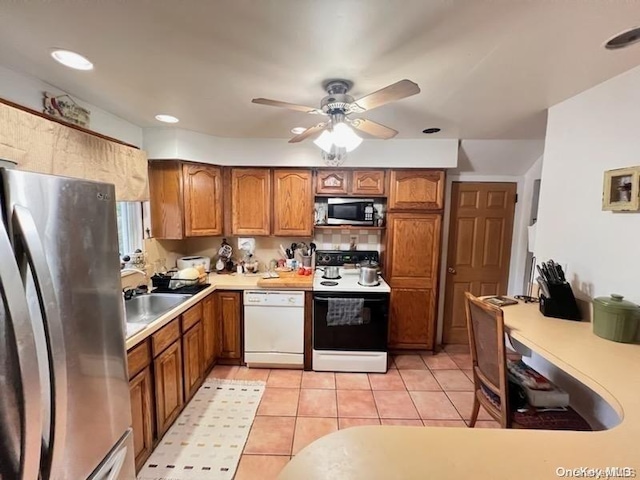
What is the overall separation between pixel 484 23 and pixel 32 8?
69.5 inches

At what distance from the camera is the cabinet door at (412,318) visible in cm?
316

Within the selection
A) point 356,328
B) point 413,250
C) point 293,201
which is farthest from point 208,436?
point 413,250

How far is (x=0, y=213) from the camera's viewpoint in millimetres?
776

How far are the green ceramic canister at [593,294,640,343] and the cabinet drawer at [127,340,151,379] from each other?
8.45ft

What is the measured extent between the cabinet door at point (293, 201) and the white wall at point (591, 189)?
2.07 m

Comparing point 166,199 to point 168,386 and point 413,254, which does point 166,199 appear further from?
point 413,254

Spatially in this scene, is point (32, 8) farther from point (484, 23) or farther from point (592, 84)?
point (592, 84)

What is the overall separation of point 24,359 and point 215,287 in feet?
6.79

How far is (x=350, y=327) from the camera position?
2814 mm

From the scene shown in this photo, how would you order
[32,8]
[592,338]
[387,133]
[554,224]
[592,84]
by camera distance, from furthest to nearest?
[554,224] < [387,133] < [592,84] < [592,338] < [32,8]

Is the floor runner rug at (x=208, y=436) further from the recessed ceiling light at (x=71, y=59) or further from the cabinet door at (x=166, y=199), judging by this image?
the recessed ceiling light at (x=71, y=59)

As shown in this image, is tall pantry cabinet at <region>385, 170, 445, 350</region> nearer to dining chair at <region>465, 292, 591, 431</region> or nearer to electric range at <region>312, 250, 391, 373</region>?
electric range at <region>312, 250, 391, 373</region>

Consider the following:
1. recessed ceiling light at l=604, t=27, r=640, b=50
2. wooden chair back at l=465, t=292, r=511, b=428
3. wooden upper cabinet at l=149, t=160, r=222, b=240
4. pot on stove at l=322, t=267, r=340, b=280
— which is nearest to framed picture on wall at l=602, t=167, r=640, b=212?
recessed ceiling light at l=604, t=27, r=640, b=50

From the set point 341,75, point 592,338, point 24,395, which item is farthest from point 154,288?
point 592,338
